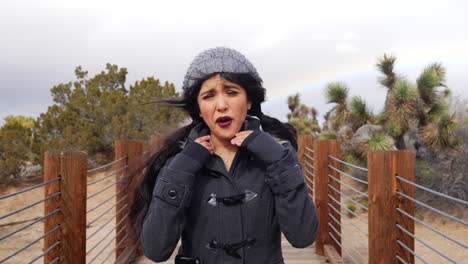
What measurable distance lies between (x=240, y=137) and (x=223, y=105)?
0.52 ft

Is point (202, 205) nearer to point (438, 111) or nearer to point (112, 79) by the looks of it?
point (438, 111)

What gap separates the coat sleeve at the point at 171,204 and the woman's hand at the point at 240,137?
0.43ft

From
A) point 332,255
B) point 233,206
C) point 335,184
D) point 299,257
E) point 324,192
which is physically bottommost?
point 299,257

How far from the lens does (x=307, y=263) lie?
4.21m

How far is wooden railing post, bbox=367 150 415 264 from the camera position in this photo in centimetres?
258

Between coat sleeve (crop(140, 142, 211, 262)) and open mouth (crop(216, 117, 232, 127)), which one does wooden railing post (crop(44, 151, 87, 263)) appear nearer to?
coat sleeve (crop(140, 142, 211, 262))

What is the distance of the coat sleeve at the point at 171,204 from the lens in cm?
175

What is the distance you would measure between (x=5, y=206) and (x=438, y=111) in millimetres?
13052

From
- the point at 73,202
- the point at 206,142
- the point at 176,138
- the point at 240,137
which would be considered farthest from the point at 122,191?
the point at 240,137

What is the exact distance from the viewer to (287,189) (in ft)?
5.77

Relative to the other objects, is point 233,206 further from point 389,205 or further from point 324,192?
point 324,192

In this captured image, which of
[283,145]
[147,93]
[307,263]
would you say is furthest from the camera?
[147,93]

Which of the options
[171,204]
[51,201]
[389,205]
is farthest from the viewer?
[389,205]

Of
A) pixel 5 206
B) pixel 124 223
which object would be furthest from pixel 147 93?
pixel 124 223
